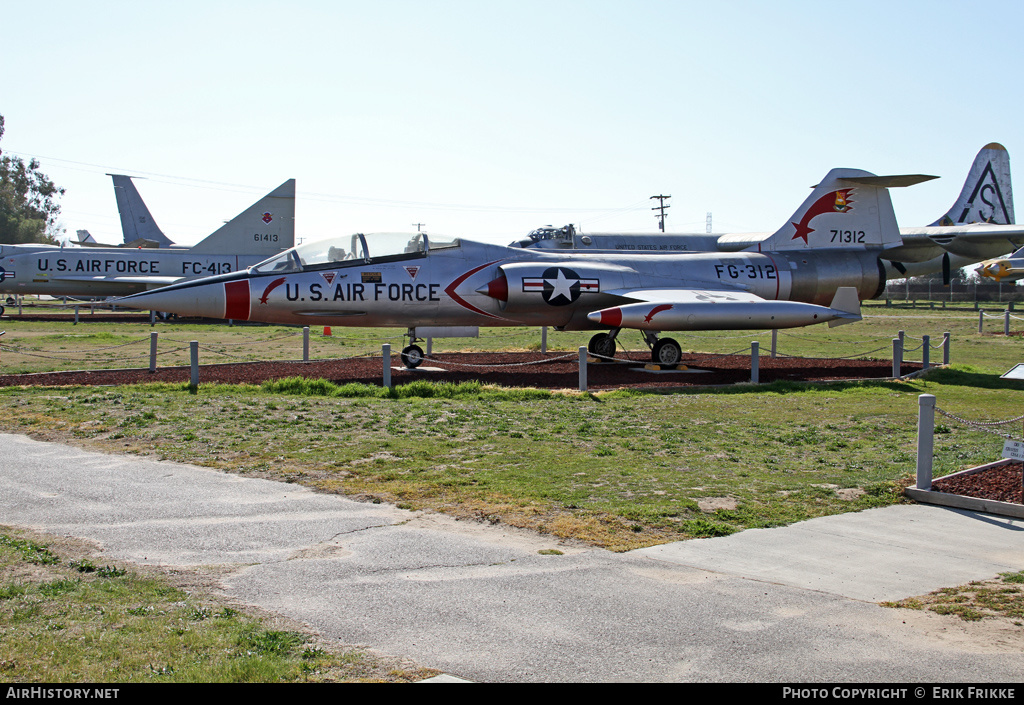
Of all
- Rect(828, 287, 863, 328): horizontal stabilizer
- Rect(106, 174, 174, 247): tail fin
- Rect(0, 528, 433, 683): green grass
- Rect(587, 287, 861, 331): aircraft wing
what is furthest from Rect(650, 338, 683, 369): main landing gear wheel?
Rect(106, 174, 174, 247): tail fin

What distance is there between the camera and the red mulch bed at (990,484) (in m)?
7.66

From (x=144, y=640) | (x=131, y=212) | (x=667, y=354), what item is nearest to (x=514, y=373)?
(x=667, y=354)

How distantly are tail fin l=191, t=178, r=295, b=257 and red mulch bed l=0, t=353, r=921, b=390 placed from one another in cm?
2158

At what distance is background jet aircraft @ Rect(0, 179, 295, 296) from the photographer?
38281mm

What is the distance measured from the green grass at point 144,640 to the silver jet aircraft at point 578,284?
11.8 m

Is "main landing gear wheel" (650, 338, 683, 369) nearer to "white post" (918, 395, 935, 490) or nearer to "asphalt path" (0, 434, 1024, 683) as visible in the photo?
"white post" (918, 395, 935, 490)

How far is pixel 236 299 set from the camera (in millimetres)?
16531

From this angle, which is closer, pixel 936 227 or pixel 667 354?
pixel 667 354

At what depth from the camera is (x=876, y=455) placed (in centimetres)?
971

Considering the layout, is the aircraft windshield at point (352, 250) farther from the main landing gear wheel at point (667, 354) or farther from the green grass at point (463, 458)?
the main landing gear wheel at point (667, 354)

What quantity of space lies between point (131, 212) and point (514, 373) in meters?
39.5

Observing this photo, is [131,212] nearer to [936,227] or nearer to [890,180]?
[936,227]
